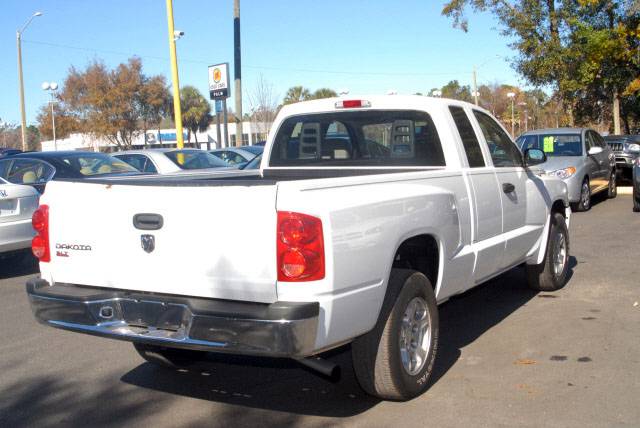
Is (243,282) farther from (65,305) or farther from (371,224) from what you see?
(65,305)

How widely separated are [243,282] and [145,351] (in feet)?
5.92

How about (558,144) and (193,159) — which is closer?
(193,159)

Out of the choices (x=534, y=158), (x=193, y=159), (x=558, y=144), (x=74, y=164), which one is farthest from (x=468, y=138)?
(x=558, y=144)

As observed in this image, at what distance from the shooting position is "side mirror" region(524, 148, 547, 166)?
263 inches

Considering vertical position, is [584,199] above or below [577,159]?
below

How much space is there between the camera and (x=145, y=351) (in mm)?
5168

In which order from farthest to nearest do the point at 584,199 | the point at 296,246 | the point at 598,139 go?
the point at 598,139
the point at 584,199
the point at 296,246

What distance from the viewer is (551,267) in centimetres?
726

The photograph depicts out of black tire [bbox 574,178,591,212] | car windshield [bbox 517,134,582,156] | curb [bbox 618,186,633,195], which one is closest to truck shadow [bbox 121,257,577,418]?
black tire [bbox 574,178,591,212]

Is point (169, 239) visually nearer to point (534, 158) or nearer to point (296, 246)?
point (296, 246)

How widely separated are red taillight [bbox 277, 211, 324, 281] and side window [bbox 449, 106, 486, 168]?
2.34 m

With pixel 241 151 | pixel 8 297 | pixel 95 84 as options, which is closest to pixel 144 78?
pixel 95 84

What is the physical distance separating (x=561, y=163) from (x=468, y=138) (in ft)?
29.2

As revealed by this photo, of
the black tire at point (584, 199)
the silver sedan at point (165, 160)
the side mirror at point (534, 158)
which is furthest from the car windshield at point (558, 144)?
A: the side mirror at point (534, 158)
